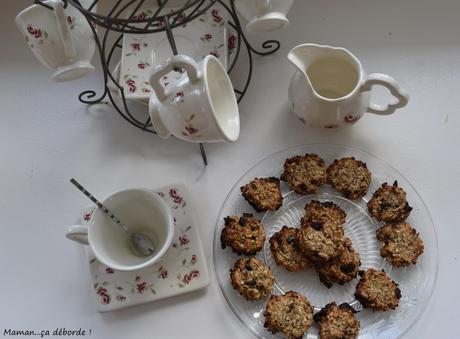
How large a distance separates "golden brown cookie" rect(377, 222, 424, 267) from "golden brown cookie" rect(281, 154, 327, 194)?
140mm

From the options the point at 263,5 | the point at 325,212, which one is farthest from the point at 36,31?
the point at 325,212

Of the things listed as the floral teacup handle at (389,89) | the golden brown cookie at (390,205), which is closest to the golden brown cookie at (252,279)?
the golden brown cookie at (390,205)

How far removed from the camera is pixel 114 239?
0.87 meters

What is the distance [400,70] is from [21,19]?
2.26 feet

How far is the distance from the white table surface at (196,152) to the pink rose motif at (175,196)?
0.03 metres

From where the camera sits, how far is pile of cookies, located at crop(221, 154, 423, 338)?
0.84 metres

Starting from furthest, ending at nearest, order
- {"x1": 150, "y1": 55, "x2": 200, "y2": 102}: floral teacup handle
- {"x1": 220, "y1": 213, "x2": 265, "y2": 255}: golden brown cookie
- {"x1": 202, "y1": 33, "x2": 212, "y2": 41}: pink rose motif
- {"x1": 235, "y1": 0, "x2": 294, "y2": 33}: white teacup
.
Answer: {"x1": 202, "y1": 33, "x2": 212, "y2": 41}: pink rose motif < {"x1": 220, "y1": 213, "x2": 265, "y2": 255}: golden brown cookie < {"x1": 235, "y1": 0, "x2": 294, "y2": 33}: white teacup < {"x1": 150, "y1": 55, "x2": 200, "y2": 102}: floral teacup handle

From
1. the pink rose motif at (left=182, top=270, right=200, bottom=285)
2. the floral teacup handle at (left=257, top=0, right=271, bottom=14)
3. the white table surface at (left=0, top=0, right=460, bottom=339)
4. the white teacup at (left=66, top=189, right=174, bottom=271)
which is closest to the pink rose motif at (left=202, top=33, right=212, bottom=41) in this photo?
the white table surface at (left=0, top=0, right=460, bottom=339)

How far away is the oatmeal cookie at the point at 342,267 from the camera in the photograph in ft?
2.83

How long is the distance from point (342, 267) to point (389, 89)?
30 cm

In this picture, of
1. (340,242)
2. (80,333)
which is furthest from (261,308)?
(80,333)

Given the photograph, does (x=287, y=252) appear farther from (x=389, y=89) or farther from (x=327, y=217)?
(x=389, y=89)

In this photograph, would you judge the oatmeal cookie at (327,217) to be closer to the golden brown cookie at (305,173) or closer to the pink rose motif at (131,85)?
the golden brown cookie at (305,173)

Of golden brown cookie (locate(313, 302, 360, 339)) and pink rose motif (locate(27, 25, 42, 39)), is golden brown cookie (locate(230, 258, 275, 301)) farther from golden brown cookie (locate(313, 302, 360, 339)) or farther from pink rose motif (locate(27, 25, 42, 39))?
pink rose motif (locate(27, 25, 42, 39))
